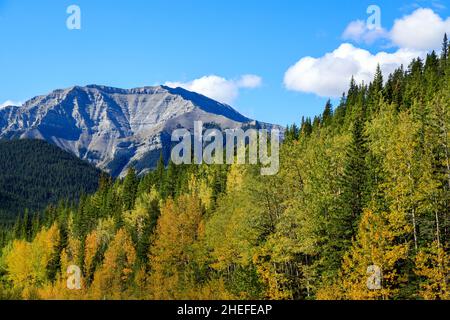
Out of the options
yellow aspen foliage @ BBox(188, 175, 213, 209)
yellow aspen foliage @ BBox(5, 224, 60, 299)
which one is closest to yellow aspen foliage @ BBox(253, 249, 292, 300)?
yellow aspen foliage @ BBox(188, 175, 213, 209)

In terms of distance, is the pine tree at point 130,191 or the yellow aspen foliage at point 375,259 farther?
the pine tree at point 130,191

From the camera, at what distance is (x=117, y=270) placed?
88875 millimetres

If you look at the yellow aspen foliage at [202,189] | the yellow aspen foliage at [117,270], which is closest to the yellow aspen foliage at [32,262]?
the yellow aspen foliage at [117,270]

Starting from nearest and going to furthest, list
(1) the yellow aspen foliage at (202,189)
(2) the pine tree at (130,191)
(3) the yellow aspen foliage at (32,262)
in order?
(1) the yellow aspen foliage at (202,189), (3) the yellow aspen foliage at (32,262), (2) the pine tree at (130,191)

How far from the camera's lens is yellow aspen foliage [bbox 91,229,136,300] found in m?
85.0

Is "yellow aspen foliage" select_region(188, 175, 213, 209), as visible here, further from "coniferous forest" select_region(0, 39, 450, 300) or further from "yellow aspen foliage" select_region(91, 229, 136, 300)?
"yellow aspen foliage" select_region(91, 229, 136, 300)

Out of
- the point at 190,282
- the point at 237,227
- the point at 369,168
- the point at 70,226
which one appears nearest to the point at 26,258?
the point at 70,226

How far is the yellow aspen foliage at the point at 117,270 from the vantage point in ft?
279

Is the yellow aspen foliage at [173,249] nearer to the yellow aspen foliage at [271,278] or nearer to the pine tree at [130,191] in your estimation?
the yellow aspen foliage at [271,278]

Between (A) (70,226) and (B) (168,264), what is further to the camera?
(A) (70,226)

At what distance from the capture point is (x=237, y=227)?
56.5m
